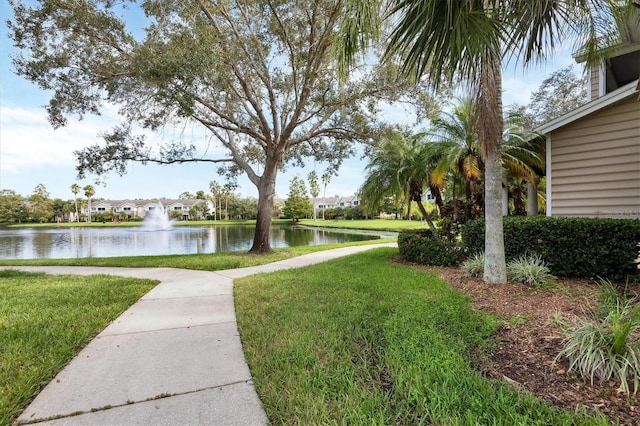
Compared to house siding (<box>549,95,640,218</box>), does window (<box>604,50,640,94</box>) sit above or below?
above

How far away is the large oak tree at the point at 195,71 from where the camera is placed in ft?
24.1

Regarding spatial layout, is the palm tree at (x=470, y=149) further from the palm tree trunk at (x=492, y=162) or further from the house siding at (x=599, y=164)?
the palm tree trunk at (x=492, y=162)

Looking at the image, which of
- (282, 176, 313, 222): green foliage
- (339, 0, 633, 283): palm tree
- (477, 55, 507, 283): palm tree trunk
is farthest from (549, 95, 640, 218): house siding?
(282, 176, 313, 222): green foliage

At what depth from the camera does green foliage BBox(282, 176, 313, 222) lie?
52.7 meters

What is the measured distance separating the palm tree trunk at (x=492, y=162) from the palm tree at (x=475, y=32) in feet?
0.06

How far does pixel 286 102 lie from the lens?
425 inches

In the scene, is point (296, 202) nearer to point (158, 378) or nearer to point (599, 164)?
point (599, 164)

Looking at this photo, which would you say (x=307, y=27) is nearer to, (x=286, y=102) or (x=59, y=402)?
(x=286, y=102)

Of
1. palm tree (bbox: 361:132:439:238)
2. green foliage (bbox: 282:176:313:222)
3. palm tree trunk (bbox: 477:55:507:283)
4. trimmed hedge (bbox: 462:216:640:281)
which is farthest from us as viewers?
green foliage (bbox: 282:176:313:222)

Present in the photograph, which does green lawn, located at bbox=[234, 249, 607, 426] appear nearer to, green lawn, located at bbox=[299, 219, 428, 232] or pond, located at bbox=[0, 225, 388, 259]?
pond, located at bbox=[0, 225, 388, 259]

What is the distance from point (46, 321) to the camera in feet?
12.4

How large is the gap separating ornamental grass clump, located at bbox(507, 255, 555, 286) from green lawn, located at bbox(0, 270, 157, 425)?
19.5 ft

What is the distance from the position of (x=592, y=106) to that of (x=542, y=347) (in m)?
5.25

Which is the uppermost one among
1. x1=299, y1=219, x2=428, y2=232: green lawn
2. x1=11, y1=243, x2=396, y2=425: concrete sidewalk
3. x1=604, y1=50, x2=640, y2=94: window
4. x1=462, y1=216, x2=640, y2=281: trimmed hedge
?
x1=604, y1=50, x2=640, y2=94: window
